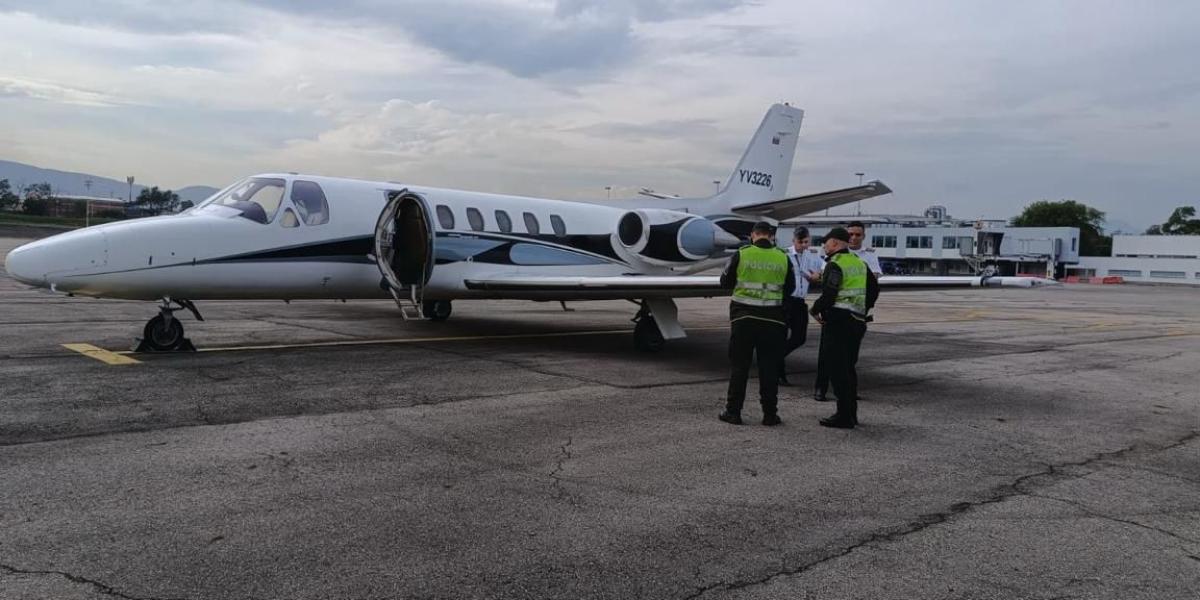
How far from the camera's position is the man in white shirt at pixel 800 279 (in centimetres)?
1027

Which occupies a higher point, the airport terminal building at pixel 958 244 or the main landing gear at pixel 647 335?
the airport terminal building at pixel 958 244

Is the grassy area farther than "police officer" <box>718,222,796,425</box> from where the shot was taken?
Yes

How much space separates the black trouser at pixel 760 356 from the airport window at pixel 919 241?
97604 millimetres

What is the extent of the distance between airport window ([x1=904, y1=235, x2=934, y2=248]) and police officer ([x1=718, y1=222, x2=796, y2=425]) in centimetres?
9757

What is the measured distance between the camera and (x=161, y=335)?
10.6 m

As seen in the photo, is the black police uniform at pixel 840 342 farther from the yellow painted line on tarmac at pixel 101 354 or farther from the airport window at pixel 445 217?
the yellow painted line on tarmac at pixel 101 354

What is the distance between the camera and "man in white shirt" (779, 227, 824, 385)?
33.7 ft

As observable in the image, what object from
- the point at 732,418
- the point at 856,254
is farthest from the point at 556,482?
the point at 856,254

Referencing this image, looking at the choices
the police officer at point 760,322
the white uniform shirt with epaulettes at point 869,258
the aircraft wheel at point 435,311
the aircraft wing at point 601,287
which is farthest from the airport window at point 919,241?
the police officer at point 760,322

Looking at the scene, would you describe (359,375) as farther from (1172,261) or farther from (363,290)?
(1172,261)

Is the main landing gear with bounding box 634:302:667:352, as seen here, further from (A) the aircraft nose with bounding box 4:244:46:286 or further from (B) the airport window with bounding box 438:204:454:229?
(A) the aircraft nose with bounding box 4:244:46:286

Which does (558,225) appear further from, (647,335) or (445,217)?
(647,335)

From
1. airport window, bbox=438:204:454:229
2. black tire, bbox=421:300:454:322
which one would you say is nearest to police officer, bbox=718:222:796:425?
airport window, bbox=438:204:454:229

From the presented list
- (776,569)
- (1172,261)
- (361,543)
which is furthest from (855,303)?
(1172,261)
